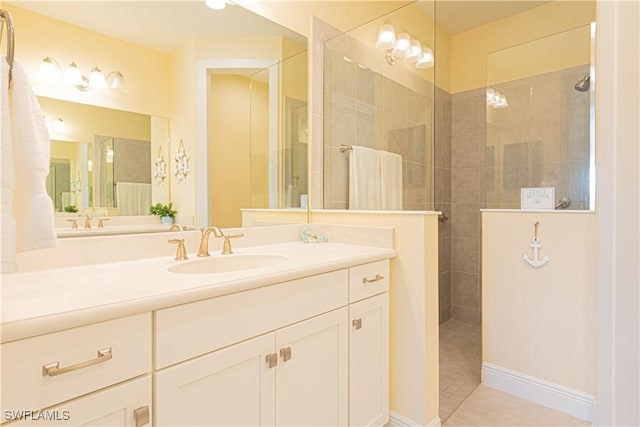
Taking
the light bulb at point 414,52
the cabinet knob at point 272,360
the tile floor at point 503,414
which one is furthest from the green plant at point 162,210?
the light bulb at point 414,52

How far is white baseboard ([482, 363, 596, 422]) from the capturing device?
1.77 meters

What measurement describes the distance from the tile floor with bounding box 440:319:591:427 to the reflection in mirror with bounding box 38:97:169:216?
1.85 metres

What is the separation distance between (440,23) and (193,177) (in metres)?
2.85

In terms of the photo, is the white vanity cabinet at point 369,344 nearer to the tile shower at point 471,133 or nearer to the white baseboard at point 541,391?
the tile shower at point 471,133

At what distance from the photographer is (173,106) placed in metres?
1.53

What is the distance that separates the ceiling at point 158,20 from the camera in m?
1.27

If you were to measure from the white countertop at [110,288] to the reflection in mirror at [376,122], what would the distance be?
2.79 feet

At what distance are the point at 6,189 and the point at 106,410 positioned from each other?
52cm

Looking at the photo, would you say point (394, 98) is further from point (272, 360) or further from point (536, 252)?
point (272, 360)

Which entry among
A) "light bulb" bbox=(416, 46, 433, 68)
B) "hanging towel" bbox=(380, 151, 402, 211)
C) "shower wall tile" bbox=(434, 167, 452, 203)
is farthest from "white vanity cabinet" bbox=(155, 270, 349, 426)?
"shower wall tile" bbox=(434, 167, 452, 203)

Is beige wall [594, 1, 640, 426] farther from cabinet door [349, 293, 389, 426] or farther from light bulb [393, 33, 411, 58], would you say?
light bulb [393, 33, 411, 58]

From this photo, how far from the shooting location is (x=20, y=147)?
0.73 metres

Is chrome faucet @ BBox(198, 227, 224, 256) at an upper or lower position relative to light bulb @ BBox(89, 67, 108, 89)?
lower

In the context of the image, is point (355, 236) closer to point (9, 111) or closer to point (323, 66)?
point (323, 66)
